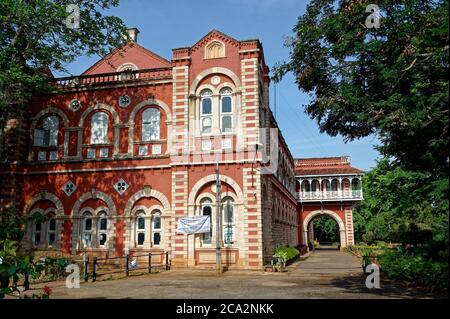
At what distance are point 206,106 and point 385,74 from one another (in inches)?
536

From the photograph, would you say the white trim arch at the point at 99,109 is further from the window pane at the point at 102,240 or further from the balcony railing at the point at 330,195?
the balcony railing at the point at 330,195

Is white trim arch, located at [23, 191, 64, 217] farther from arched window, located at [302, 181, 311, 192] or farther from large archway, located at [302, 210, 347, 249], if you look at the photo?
arched window, located at [302, 181, 311, 192]

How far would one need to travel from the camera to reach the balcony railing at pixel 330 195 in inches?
1791

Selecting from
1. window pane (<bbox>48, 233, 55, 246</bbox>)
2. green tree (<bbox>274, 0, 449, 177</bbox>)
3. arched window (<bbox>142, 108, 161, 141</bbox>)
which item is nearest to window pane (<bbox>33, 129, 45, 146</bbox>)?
window pane (<bbox>48, 233, 55, 246</bbox>)

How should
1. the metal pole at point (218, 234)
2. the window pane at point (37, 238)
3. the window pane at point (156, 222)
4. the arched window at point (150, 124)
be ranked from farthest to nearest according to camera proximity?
the window pane at point (37, 238) < the arched window at point (150, 124) < the window pane at point (156, 222) < the metal pole at point (218, 234)

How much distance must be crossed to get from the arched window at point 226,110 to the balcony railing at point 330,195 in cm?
2713

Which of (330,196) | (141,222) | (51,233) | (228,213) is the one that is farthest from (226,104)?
(330,196)

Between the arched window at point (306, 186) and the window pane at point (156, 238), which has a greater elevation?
the arched window at point (306, 186)

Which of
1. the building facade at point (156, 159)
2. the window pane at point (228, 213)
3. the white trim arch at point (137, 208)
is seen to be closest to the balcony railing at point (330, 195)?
the building facade at point (156, 159)

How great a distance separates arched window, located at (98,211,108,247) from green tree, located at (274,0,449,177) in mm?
14643

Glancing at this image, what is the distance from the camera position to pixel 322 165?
171ft
